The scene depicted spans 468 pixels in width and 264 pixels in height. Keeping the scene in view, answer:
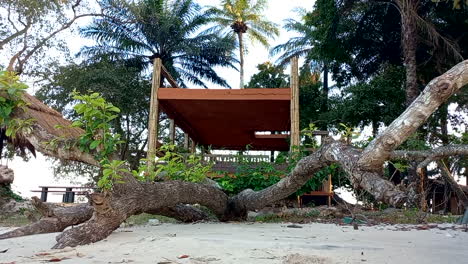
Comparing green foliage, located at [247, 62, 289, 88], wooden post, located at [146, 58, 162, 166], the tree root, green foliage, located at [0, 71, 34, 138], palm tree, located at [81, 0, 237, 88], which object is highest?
palm tree, located at [81, 0, 237, 88]

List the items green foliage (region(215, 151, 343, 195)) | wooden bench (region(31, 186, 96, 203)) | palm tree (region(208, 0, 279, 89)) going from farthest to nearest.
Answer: palm tree (region(208, 0, 279, 89))
wooden bench (region(31, 186, 96, 203))
green foliage (region(215, 151, 343, 195))

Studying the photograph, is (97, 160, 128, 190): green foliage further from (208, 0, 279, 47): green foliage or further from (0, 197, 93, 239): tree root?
(208, 0, 279, 47): green foliage

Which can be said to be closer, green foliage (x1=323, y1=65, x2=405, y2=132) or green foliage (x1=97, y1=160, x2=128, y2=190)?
green foliage (x1=97, y1=160, x2=128, y2=190)

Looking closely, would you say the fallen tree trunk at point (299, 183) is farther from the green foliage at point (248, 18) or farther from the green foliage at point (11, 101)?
the green foliage at point (248, 18)

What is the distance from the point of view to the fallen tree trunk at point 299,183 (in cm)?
287

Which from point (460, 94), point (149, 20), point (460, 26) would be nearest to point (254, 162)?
point (460, 94)

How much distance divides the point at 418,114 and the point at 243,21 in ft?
80.3

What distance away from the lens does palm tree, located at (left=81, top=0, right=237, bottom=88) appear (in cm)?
2077

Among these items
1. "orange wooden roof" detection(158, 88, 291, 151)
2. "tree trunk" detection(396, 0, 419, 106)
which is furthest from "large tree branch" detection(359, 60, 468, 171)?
"tree trunk" detection(396, 0, 419, 106)

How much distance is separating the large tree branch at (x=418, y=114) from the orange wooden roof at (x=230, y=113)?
7.11m

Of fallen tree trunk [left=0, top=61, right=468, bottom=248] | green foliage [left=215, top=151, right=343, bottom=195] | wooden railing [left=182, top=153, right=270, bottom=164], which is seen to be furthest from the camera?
wooden railing [left=182, top=153, right=270, bottom=164]

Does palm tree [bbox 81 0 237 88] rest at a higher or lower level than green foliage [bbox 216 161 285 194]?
higher

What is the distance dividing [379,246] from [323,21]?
527 inches

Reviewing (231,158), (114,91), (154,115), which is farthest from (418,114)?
(114,91)
